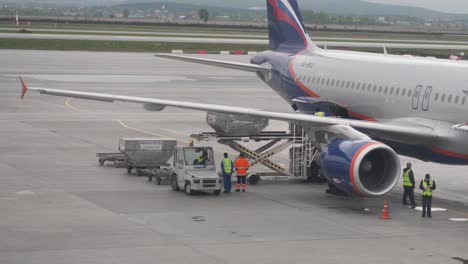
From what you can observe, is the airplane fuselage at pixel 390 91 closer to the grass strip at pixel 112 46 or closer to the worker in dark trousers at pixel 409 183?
the worker in dark trousers at pixel 409 183

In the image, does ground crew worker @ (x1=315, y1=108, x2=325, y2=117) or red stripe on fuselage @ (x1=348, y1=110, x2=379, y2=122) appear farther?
ground crew worker @ (x1=315, y1=108, x2=325, y2=117)

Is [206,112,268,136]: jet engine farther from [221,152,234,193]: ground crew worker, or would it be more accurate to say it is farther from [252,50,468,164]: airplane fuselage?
[252,50,468,164]: airplane fuselage

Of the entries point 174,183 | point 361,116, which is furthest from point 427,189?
point 174,183

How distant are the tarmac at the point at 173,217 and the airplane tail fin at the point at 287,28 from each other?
4600 mm

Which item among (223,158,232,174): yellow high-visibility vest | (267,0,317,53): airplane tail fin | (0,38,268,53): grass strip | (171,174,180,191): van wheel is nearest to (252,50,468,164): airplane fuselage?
(267,0,317,53): airplane tail fin

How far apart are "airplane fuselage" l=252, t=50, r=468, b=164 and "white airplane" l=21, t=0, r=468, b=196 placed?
0.10ft

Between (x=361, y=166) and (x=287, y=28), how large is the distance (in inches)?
534

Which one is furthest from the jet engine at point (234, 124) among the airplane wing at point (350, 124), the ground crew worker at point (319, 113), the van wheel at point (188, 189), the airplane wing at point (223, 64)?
the airplane wing at point (223, 64)

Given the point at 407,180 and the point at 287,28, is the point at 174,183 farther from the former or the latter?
the point at 287,28

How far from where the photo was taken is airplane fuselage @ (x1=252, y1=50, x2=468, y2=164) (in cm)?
2883

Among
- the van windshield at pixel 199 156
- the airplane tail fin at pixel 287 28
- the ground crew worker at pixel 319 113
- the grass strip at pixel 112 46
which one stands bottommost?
the grass strip at pixel 112 46

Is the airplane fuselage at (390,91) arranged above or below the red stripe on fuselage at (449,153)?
above

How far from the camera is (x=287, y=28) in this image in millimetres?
40312

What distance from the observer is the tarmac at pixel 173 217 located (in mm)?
22031
